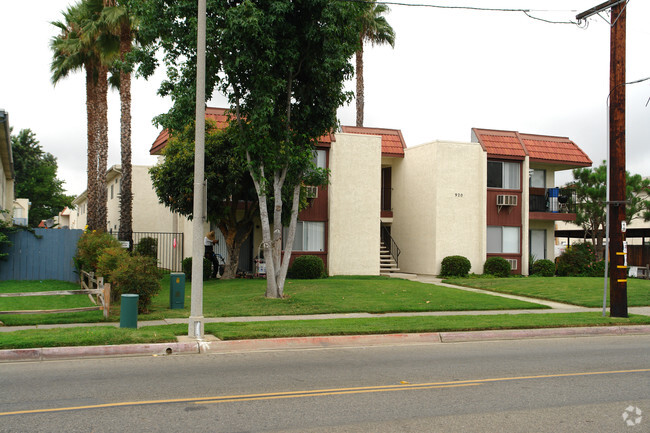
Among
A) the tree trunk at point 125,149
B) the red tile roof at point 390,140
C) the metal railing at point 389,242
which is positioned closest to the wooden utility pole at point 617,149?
the red tile roof at point 390,140

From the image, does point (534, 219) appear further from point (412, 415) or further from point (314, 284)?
point (412, 415)

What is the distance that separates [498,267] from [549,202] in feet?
19.1

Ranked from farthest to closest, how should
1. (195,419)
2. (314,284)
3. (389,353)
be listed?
1. (314,284)
2. (389,353)
3. (195,419)

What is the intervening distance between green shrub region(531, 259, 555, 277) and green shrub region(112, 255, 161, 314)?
2030 centimetres

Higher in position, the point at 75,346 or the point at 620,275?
the point at 620,275

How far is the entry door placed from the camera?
3019 cm

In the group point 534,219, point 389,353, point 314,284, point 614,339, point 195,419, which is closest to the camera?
point 195,419

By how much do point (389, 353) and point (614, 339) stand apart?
5573 mm

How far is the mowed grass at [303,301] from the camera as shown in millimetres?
13984

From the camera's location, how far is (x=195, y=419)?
6070 millimetres

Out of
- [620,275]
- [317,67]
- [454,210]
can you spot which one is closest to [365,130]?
[454,210]

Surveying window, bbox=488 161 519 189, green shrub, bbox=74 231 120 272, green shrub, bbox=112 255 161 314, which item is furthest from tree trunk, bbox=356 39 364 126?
green shrub, bbox=112 255 161 314

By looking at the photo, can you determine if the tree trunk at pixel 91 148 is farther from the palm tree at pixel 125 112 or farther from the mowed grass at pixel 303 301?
the mowed grass at pixel 303 301

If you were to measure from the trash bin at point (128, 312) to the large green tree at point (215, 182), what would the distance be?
9718mm
